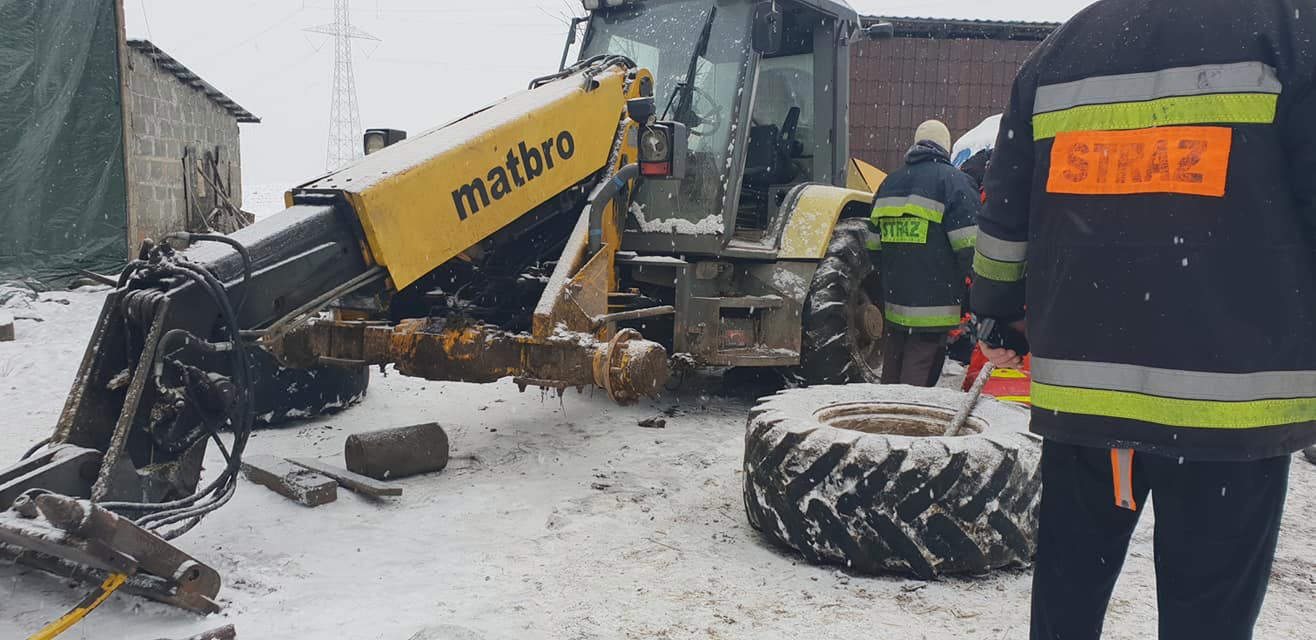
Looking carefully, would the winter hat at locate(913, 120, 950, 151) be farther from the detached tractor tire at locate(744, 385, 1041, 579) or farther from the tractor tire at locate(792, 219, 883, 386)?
the detached tractor tire at locate(744, 385, 1041, 579)

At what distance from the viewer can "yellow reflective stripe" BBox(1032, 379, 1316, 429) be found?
5.27 ft

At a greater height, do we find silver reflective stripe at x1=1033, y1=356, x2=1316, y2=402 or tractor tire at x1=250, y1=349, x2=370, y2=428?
silver reflective stripe at x1=1033, y1=356, x2=1316, y2=402

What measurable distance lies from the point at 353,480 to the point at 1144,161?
310 cm

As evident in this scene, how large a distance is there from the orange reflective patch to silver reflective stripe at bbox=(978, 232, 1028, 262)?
19 centimetres

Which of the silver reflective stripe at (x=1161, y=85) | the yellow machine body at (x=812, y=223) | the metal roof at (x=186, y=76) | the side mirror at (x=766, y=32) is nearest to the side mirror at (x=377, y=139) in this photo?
the side mirror at (x=766, y=32)

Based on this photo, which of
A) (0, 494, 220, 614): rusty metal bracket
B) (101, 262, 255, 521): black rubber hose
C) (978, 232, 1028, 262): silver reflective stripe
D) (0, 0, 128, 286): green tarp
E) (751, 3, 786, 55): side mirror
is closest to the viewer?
(978, 232, 1028, 262): silver reflective stripe

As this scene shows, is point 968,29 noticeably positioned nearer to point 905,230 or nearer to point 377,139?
point 905,230

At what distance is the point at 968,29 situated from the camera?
13055 mm

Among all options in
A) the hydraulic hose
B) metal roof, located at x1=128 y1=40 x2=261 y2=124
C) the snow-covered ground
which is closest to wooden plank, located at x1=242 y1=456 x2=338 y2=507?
the snow-covered ground

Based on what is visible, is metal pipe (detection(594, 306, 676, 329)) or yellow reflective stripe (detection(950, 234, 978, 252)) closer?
metal pipe (detection(594, 306, 676, 329))

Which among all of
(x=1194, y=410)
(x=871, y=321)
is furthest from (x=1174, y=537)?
(x=871, y=321)

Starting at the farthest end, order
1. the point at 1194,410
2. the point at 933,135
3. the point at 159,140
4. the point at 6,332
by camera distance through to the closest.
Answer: the point at 159,140 → the point at 6,332 → the point at 933,135 → the point at 1194,410

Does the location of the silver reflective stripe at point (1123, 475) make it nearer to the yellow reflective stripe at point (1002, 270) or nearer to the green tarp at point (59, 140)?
the yellow reflective stripe at point (1002, 270)

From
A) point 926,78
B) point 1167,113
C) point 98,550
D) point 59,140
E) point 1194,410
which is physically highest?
point 926,78
